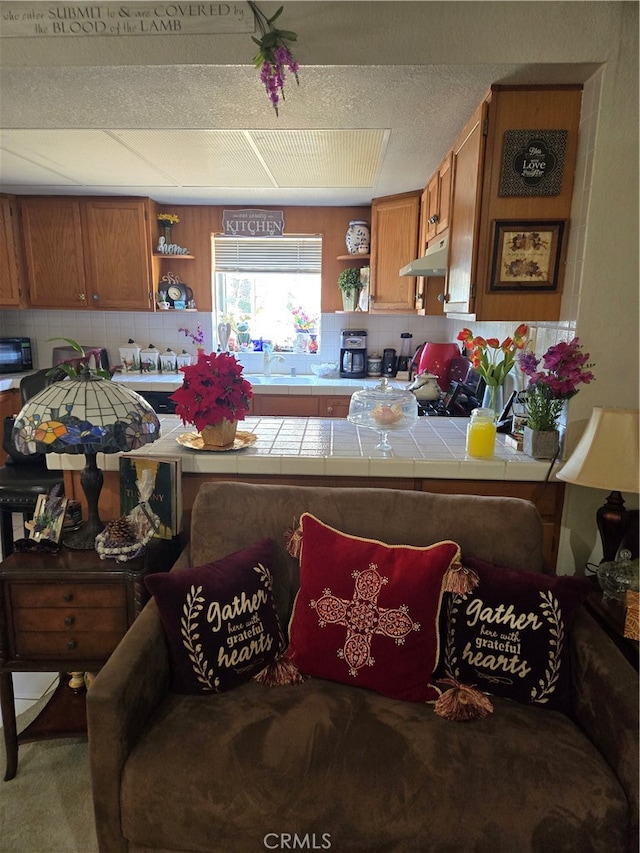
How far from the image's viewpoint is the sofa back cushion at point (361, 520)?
1.58 m

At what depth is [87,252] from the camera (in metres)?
3.99

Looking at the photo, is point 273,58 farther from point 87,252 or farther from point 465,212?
point 87,252

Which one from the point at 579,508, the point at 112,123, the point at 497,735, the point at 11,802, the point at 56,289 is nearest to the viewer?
the point at 497,735

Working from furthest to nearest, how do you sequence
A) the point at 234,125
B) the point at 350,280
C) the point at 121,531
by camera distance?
the point at 350,280
the point at 234,125
the point at 121,531

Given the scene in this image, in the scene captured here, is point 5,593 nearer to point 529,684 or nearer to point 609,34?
point 529,684

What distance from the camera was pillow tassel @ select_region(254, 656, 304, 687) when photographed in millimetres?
1449

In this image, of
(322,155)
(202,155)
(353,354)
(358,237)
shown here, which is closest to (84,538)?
(202,155)

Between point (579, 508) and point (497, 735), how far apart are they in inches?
38.0

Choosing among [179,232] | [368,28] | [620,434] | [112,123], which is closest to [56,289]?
[179,232]

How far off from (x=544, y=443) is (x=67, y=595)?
166cm


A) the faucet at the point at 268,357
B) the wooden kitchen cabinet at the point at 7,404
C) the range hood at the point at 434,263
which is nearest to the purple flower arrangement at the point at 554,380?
the range hood at the point at 434,263

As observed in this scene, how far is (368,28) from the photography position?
5.54ft

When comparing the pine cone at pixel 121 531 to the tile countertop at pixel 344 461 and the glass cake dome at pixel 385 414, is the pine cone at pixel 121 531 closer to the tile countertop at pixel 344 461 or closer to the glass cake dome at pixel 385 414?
the tile countertop at pixel 344 461

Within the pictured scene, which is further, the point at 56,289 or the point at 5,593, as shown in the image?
the point at 56,289
